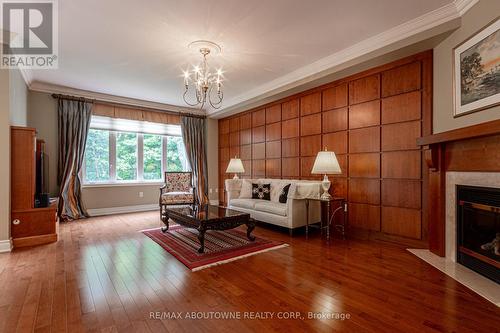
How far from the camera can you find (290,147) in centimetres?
511

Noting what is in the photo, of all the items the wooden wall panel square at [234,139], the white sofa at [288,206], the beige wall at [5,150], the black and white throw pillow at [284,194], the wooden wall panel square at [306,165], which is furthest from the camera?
the wooden wall panel square at [234,139]

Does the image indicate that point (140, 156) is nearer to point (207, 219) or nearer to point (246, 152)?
point (246, 152)

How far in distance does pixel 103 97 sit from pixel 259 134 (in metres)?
3.64

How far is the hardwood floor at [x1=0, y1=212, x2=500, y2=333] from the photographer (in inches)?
66.8

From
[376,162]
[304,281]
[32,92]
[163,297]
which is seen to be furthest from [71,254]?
[376,162]

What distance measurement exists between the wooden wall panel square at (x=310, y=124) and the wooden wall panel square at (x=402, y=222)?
1785 mm

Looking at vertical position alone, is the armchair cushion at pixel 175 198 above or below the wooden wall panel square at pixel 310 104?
below

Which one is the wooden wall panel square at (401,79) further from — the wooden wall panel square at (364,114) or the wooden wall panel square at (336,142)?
the wooden wall panel square at (336,142)

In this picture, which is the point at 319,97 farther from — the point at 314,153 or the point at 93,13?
the point at 93,13

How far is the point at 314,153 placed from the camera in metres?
4.62

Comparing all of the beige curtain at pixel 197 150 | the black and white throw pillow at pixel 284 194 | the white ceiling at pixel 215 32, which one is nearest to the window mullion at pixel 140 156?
the beige curtain at pixel 197 150

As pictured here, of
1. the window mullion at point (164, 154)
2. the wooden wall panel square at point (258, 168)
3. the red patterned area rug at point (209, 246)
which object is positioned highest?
the window mullion at point (164, 154)
